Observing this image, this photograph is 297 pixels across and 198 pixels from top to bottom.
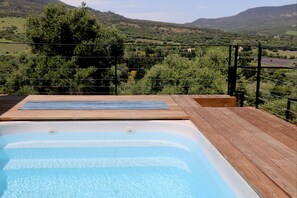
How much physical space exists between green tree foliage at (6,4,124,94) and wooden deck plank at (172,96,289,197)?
7.77m

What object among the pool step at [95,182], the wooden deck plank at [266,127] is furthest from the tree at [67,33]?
the pool step at [95,182]

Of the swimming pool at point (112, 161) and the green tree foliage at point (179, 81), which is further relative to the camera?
the green tree foliage at point (179, 81)

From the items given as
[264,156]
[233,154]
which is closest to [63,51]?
[233,154]

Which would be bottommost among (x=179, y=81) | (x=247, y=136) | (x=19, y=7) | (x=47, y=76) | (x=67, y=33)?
(x=179, y=81)

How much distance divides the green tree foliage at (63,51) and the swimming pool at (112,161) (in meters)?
7.70

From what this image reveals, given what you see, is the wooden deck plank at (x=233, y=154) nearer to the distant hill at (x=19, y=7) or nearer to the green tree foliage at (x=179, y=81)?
the green tree foliage at (x=179, y=81)

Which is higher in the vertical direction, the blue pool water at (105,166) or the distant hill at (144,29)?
the distant hill at (144,29)

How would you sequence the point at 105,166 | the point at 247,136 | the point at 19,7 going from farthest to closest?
the point at 19,7, the point at 105,166, the point at 247,136

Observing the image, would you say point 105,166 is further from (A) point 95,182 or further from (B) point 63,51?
(B) point 63,51

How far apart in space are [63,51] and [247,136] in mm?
11162

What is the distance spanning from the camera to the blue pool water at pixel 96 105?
4.55 meters

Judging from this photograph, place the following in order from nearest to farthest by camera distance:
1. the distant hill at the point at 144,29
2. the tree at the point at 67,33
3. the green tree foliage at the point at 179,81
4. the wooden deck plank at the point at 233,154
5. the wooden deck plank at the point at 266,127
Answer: the wooden deck plank at the point at 233,154, the wooden deck plank at the point at 266,127, the green tree foliage at the point at 179,81, the tree at the point at 67,33, the distant hill at the point at 144,29

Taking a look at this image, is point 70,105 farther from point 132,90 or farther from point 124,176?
point 132,90

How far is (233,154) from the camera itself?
2871mm
